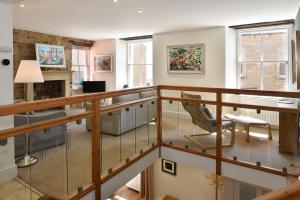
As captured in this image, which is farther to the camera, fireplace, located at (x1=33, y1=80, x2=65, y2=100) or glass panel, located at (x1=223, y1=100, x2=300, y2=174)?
fireplace, located at (x1=33, y1=80, x2=65, y2=100)

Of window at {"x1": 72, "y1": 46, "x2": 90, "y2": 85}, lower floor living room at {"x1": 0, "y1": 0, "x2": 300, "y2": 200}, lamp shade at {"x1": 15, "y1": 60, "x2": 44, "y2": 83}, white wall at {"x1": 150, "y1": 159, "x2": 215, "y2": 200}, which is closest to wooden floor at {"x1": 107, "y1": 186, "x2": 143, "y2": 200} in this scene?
lower floor living room at {"x1": 0, "y1": 0, "x2": 300, "y2": 200}

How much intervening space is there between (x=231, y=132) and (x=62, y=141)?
273 centimetres

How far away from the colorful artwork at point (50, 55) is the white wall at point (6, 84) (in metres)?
3.46

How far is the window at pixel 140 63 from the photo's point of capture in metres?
7.26

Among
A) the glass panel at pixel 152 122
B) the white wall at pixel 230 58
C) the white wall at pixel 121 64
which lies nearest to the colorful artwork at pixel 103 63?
the white wall at pixel 121 64

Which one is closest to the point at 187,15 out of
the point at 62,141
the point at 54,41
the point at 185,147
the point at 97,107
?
the point at 185,147

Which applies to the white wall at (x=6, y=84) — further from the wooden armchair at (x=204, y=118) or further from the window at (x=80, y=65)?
the window at (x=80, y=65)

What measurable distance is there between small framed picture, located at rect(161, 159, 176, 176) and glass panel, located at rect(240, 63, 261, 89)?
8.73 ft

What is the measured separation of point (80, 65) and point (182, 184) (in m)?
4.97

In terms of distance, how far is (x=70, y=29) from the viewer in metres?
5.96

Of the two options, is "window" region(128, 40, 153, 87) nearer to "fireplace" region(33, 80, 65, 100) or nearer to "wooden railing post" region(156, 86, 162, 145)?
"fireplace" region(33, 80, 65, 100)

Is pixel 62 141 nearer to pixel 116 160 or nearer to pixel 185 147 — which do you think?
pixel 116 160

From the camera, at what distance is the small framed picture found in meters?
6.02

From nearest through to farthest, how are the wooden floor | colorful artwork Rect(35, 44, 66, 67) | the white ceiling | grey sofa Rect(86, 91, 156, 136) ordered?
the white ceiling → grey sofa Rect(86, 91, 156, 136) → colorful artwork Rect(35, 44, 66, 67) → the wooden floor
